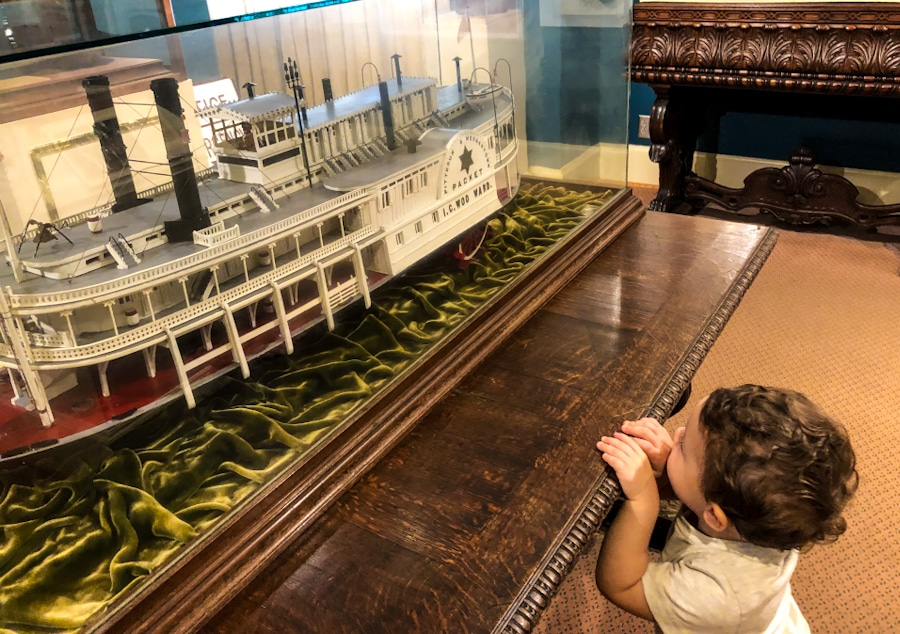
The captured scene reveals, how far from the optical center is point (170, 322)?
2.22 feet

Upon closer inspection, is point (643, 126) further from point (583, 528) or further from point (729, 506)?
point (583, 528)

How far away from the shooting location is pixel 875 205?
8.37ft

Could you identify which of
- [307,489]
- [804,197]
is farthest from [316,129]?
[804,197]

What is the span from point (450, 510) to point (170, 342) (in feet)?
1.13

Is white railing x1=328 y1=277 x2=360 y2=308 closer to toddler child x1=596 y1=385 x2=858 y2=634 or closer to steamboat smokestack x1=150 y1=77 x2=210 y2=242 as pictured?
steamboat smokestack x1=150 y1=77 x2=210 y2=242

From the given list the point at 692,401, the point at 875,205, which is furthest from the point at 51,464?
the point at 875,205

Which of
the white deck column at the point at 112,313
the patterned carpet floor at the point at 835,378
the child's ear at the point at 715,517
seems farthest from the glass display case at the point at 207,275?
the patterned carpet floor at the point at 835,378

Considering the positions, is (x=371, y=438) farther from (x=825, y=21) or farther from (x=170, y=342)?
(x=825, y=21)

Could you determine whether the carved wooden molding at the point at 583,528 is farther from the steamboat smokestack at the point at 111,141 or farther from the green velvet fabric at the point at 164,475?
the steamboat smokestack at the point at 111,141

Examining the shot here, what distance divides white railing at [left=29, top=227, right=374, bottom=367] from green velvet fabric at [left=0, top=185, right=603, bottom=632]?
9 cm

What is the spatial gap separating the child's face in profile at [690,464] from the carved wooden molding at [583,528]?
2.0 inches

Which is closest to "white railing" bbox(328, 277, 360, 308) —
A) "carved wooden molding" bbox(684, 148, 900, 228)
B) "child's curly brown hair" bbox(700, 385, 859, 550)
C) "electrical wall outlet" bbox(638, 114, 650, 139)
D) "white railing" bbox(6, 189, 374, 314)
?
"white railing" bbox(6, 189, 374, 314)

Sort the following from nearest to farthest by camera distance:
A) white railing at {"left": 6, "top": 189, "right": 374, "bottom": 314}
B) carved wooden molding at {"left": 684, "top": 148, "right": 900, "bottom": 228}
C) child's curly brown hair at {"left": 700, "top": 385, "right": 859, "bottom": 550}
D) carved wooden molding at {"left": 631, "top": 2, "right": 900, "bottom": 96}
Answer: white railing at {"left": 6, "top": 189, "right": 374, "bottom": 314} → child's curly brown hair at {"left": 700, "top": 385, "right": 859, "bottom": 550} → carved wooden molding at {"left": 631, "top": 2, "right": 900, "bottom": 96} → carved wooden molding at {"left": 684, "top": 148, "right": 900, "bottom": 228}

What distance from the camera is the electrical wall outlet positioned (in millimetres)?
3053
